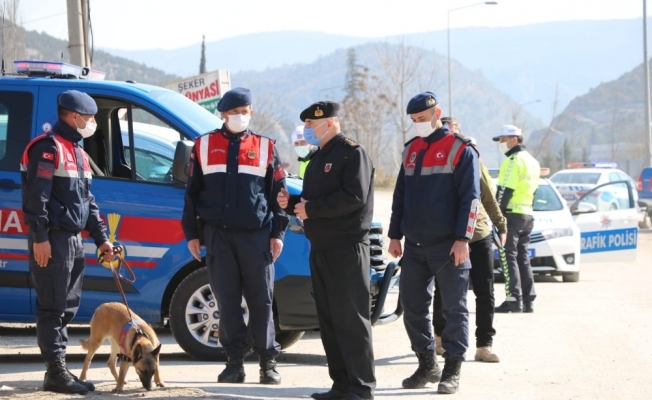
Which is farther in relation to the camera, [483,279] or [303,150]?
[303,150]

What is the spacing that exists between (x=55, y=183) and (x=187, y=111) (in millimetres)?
2162

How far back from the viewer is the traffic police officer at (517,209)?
39.2ft

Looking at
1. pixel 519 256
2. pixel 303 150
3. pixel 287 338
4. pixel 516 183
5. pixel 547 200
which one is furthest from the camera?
pixel 547 200

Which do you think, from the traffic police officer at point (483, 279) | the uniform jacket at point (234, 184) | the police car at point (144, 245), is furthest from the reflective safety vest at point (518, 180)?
the uniform jacket at point (234, 184)

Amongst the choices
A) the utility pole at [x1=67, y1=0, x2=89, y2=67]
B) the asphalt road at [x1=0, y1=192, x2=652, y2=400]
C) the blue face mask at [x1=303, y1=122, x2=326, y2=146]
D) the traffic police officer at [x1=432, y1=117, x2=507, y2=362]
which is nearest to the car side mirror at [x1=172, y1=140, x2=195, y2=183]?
the blue face mask at [x1=303, y1=122, x2=326, y2=146]

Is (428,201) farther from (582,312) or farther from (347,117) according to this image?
(347,117)

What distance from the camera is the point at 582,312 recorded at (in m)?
12.2

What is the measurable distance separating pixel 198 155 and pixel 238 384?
1610 mm

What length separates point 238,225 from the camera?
7238mm

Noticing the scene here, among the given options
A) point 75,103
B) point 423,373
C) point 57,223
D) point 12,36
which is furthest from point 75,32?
point 12,36

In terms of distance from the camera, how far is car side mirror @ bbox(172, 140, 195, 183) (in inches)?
319

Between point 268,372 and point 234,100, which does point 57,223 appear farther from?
point 268,372

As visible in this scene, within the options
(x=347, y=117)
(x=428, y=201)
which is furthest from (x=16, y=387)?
(x=347, y=117)

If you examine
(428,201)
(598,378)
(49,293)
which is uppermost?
(428,201)
